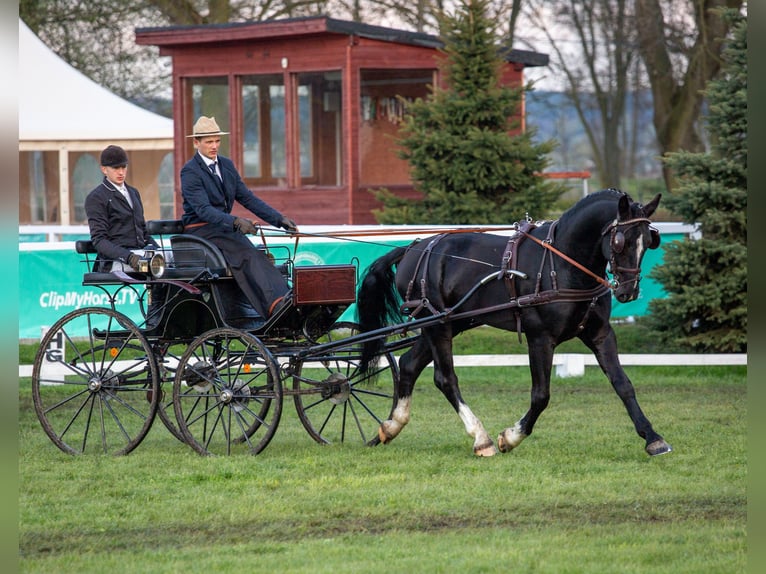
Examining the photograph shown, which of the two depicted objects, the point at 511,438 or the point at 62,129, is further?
the point at 62,129

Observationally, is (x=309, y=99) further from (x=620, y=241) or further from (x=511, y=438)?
(x=620, y=241)

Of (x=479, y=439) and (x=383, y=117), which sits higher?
(x=383, y=117)

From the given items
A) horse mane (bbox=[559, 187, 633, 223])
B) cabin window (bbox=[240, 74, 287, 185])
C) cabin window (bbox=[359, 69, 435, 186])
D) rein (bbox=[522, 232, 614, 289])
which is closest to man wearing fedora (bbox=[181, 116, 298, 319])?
rein (bbox=[522, 232, 614, 289])

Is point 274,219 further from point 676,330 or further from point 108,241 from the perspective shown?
point 676,330

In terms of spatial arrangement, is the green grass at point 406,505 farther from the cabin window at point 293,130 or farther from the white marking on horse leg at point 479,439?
the cabin window at point 293,130

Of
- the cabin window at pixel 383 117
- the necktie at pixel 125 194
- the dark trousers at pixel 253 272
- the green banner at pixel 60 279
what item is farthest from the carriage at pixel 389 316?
the cabin window at pixel 383 117

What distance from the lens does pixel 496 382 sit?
13.2 metres

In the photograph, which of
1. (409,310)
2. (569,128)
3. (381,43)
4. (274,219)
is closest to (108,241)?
(274,219)

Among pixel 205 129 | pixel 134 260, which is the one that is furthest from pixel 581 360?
pixel 134 260

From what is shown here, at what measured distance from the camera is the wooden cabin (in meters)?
18.8

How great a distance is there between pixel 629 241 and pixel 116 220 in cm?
377

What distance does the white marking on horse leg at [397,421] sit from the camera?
8.89 m

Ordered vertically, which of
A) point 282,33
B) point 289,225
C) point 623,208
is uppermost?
point 282,33

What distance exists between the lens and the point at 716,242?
13.8m
